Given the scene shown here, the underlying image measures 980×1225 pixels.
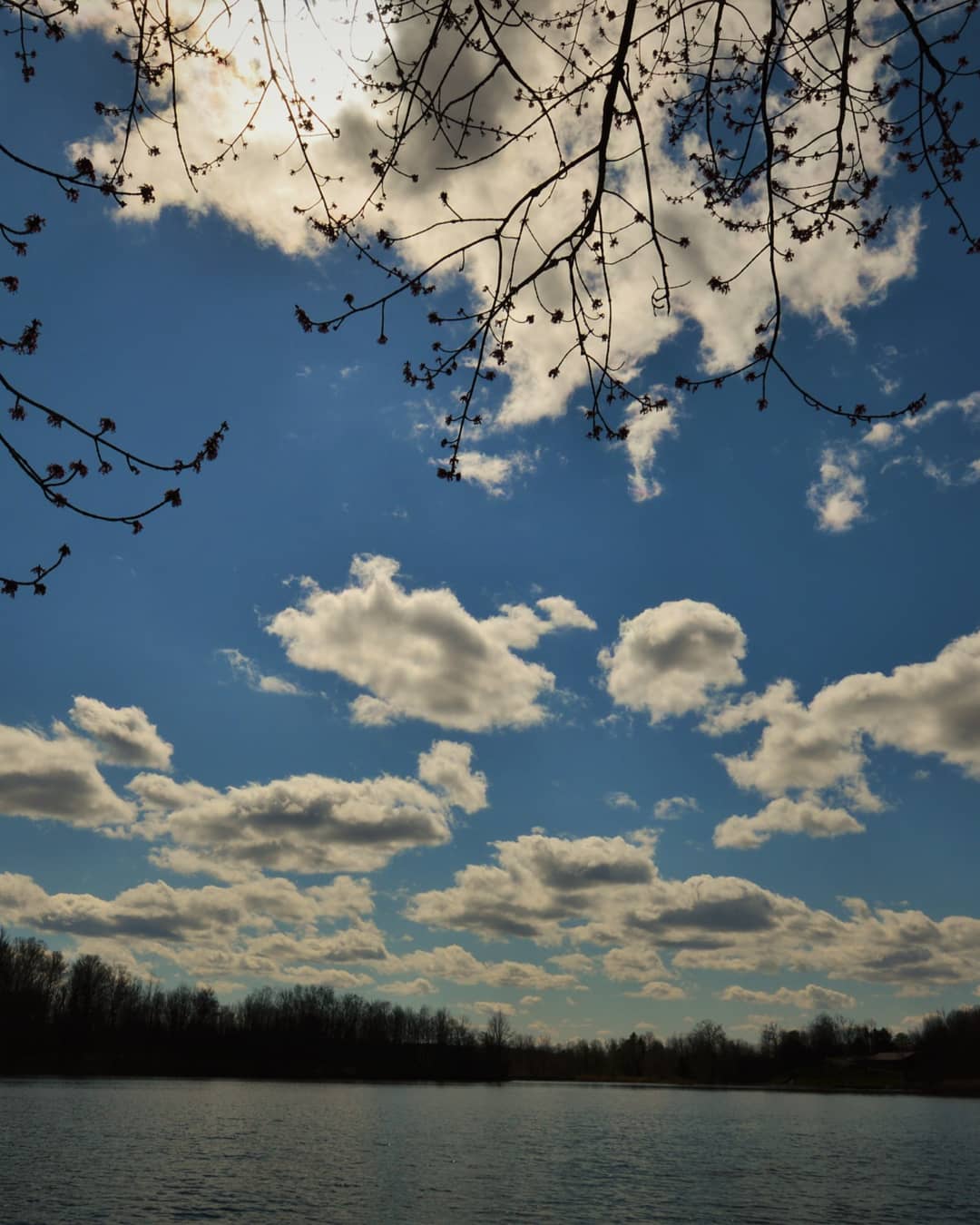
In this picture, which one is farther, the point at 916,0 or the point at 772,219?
the point at 772,219

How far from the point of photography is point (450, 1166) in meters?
53.2

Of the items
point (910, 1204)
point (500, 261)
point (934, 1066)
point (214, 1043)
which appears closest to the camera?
point (500, 261)

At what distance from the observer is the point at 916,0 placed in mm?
5363

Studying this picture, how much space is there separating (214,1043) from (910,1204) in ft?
487

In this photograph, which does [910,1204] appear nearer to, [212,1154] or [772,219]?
[212,1154]

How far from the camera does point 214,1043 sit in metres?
168

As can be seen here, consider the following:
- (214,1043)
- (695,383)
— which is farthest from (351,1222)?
(214,1043)

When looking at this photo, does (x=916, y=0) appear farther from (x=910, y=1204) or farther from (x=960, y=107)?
(x=910, y=1204)

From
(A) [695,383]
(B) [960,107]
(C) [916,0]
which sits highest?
(C) [916,0]

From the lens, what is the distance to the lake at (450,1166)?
36656 mm

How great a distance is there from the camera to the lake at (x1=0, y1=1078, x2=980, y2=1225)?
36.7 m

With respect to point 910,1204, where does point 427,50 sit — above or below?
above

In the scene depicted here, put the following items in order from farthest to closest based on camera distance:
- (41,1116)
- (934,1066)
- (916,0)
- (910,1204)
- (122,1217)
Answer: (934,1066)
(41,1116)
(910,1204)
(122,1217)
(916,0)

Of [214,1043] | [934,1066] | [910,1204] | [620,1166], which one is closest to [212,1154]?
[620,1166]
